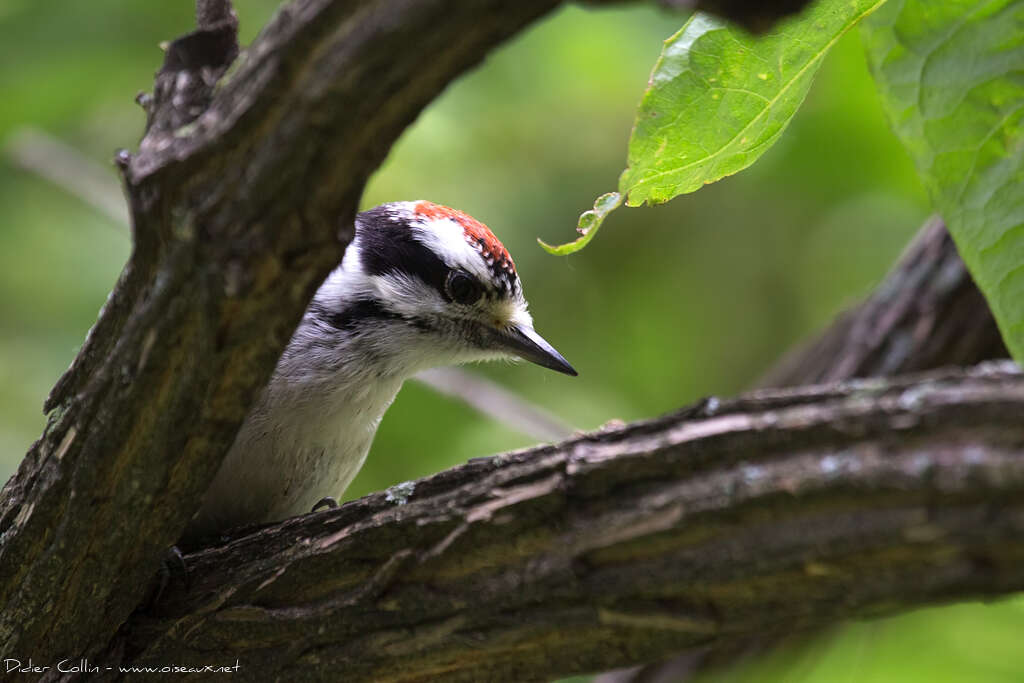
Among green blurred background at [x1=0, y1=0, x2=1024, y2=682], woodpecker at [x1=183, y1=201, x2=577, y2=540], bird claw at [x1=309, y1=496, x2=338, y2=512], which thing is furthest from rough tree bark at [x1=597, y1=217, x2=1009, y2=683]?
bird claw at [x1=309, y1=496, x2=338, y2=512]

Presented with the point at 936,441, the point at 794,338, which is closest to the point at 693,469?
the point at 936,441

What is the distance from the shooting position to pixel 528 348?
2.97 meters

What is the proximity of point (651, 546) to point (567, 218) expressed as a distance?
3.17 meters

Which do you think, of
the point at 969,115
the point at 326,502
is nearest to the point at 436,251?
the point at 326,502

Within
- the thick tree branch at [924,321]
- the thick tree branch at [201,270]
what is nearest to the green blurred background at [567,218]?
the thick tree branch at [924,321]

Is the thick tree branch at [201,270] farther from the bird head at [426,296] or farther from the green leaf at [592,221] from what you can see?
the bird head at [426,296]

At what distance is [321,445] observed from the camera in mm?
2564

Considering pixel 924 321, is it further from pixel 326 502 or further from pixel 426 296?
pixel 326 502

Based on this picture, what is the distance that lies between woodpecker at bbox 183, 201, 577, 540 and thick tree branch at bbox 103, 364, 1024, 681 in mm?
578

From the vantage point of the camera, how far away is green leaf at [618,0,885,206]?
1696 mm

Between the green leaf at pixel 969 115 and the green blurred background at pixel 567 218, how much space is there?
76.4 inches

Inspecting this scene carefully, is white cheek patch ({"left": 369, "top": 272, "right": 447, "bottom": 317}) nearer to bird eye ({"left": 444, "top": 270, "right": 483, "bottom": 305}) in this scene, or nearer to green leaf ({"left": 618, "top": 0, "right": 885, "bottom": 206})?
bird eye ({"left": 444, "top": 270, "right": 483, "bottom": 305})

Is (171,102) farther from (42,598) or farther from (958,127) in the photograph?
(958,127)

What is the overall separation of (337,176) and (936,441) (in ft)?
2.59
